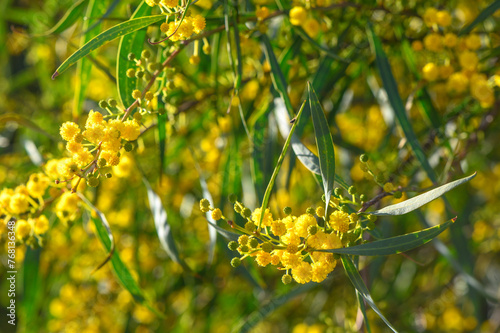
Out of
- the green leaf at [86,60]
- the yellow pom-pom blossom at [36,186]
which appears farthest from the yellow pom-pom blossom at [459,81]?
the yellow pom-pom blossom at [36,186]

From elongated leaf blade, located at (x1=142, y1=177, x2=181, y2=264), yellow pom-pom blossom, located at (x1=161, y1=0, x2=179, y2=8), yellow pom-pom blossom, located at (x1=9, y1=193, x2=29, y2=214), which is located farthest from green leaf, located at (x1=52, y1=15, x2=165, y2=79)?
elongated leaf blade, located at (x1=142, y1=177, x2=181, y2=264)

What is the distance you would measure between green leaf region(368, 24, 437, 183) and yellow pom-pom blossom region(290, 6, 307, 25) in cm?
25

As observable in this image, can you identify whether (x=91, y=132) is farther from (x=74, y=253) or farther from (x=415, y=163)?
(x=74, y=253)

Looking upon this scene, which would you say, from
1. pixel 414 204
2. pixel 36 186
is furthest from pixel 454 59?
pixel 36 186

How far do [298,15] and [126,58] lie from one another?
1.50ft

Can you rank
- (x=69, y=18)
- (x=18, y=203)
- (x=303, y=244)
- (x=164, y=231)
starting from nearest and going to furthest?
1. (x=303, y=244)
2. (x=18, y=203)
3. (x=164, y=231)
4. (x=69, y=18)

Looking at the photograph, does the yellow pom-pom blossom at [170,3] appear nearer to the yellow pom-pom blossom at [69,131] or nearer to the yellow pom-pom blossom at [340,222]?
the yellow pom-pom blossom at [69,131]

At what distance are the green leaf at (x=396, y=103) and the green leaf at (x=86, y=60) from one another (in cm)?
80

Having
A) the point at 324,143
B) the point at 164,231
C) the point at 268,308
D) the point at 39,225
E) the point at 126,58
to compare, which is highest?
the point at 126,58

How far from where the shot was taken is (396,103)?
1183mm

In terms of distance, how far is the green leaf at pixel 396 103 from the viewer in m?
1.09

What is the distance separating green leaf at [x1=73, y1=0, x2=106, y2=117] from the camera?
3.99 ft

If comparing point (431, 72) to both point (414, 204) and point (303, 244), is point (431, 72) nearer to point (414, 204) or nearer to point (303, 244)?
point (414, 204)

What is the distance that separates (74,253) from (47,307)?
0.36 meters
